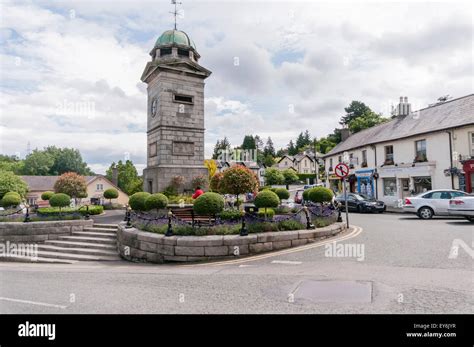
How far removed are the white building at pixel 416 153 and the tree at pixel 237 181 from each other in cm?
1593

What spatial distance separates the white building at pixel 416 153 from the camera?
20422 mm

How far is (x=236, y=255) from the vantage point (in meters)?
9.42

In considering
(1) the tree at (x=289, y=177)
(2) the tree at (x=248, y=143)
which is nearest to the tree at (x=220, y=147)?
(2) the tree at (x=248, y=143)

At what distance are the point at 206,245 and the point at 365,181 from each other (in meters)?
26.0

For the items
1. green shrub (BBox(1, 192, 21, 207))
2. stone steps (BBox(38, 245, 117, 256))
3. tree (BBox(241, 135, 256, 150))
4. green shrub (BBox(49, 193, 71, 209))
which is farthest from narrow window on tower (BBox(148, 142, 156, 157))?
tree (BBox(241, 135, 256, 150))

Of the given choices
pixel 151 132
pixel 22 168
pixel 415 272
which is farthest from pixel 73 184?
pixel 22 168

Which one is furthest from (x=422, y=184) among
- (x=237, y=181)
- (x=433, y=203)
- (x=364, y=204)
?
(x=237, y=181)

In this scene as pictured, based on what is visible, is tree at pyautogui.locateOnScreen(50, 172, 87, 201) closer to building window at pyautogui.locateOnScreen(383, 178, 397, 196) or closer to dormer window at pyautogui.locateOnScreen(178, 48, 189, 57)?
dormer window at pyautogui.locateOnScreen(178, 48, 189, 57)

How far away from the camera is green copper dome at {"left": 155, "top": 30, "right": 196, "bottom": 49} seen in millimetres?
18428

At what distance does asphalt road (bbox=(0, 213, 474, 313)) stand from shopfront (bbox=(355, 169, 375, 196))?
68.3 feet

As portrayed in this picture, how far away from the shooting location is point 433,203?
16.6m

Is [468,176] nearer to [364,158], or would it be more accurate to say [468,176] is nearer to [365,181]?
→ [365,181]

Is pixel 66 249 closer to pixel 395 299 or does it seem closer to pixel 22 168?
pixel 395 299

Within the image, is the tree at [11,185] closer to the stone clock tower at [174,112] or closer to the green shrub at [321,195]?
the stone clock tower at [174,112]
